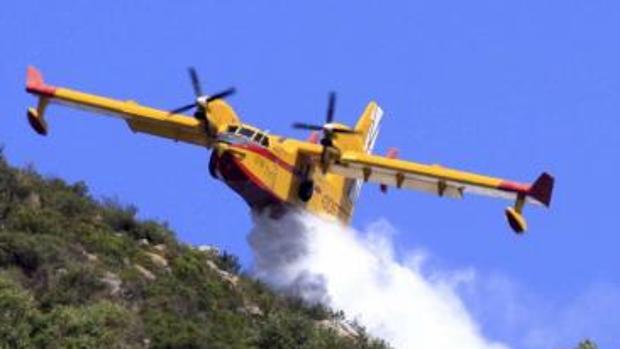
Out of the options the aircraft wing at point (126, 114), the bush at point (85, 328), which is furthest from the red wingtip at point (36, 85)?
the bush at point (85, 328)

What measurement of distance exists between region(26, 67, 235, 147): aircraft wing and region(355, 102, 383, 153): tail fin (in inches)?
410

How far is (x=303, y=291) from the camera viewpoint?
56188mm

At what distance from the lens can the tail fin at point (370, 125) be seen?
221 feet

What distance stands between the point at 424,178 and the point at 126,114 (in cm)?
1040

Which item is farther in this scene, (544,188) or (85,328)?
(544,188)

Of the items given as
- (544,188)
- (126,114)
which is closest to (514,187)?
(544,188)

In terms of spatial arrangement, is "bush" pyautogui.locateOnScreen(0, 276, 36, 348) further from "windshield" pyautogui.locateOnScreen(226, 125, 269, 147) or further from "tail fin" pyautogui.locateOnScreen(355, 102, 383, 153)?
"tail fin" pyautogui.locateOnScreen(355, 102, 383, 153)

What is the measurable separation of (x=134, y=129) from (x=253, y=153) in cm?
677

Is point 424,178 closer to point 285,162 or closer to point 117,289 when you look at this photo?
point 285,162

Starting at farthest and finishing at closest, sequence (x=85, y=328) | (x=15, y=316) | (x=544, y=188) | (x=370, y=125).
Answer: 1. (x=370, y=125)
2. (x=544, y=188)
3. (x=85, y=328)
4. (x=15, y=316)

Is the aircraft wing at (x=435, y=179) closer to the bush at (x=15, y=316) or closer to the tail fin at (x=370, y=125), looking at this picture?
the tail fin at (x=370, y=125)

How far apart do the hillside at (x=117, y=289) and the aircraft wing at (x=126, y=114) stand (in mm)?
4134

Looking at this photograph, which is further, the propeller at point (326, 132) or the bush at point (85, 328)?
the propeller at point (326, 132)

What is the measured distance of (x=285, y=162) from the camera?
56.5 meters
